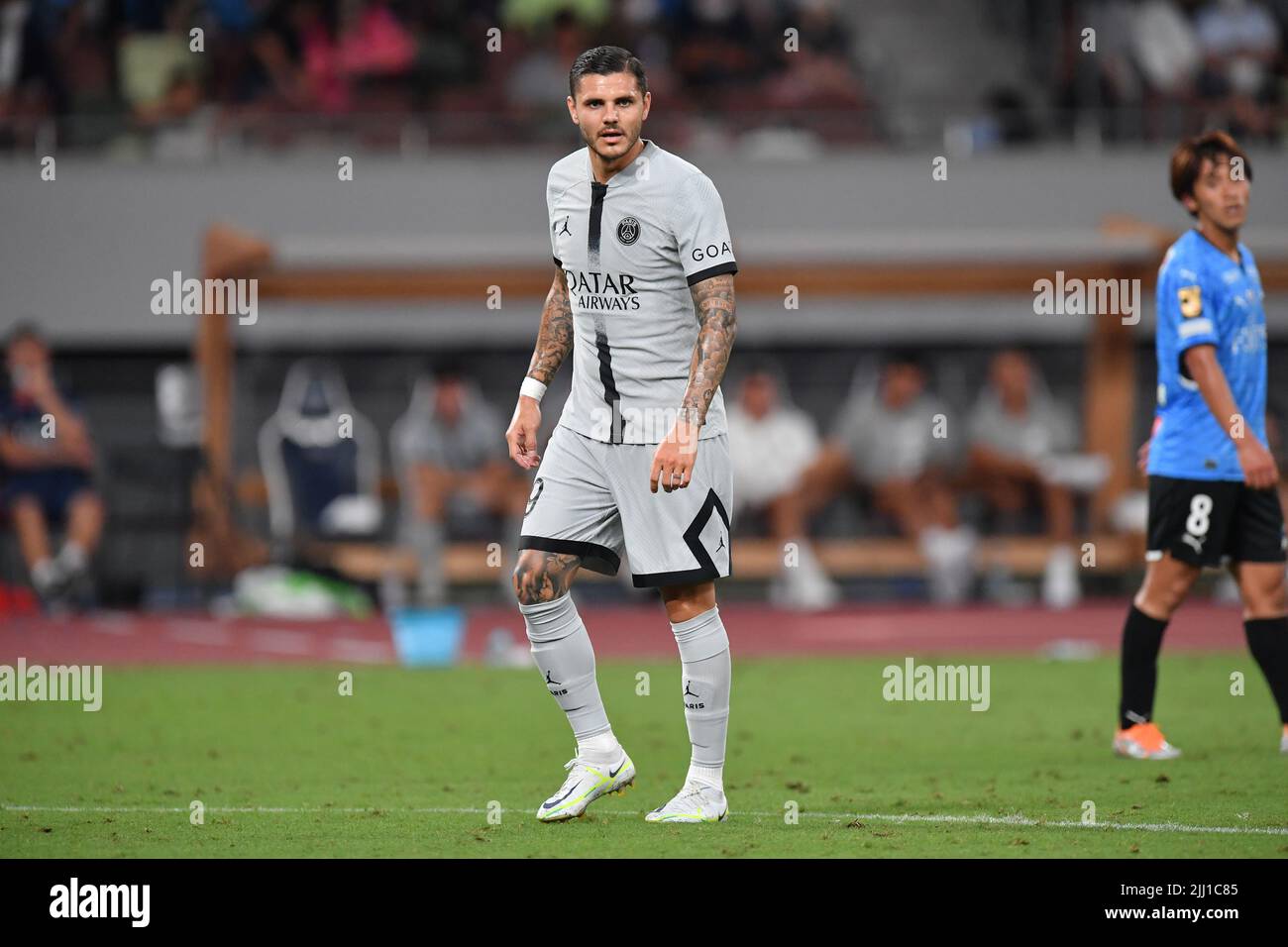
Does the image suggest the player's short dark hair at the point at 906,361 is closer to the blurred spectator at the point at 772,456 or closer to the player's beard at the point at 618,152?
the blurred spectator at the point at 772,456

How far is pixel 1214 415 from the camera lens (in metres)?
7.91

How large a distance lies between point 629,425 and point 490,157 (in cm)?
1341

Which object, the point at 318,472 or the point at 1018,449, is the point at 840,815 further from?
the point at 318,472

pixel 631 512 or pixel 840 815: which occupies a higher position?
pixel 631 512

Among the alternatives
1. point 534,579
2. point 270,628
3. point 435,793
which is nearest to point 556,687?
point 534,579

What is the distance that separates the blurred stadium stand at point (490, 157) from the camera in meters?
19.2

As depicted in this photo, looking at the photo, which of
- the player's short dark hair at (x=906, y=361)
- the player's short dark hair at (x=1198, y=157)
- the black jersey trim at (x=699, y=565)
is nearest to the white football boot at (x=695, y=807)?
the black jersey trim at (x=699, y=565)

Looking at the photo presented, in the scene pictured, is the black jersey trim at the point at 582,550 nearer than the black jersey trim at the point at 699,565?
No

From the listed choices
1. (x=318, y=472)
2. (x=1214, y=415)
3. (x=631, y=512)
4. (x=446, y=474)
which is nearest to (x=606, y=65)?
(x=631, y=512)

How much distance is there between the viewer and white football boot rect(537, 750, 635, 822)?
21.8 feet

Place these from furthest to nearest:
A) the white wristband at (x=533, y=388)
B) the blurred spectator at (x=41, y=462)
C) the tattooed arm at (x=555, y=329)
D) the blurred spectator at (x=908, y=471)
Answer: the blurred spectator at (x=908, y=471) < the blurred spectator at (x=41, y=462) < the tattooed arm at (x=555, y=329) < the white wristband at (x=533, y=388)

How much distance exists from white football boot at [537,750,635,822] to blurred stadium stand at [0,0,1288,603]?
1191 cm

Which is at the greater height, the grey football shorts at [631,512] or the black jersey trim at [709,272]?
Answer: the black jersey trim at [709,272]

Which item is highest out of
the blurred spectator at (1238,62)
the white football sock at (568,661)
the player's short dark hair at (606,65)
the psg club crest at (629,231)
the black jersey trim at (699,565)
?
the blurred spectator at (1238,62)
